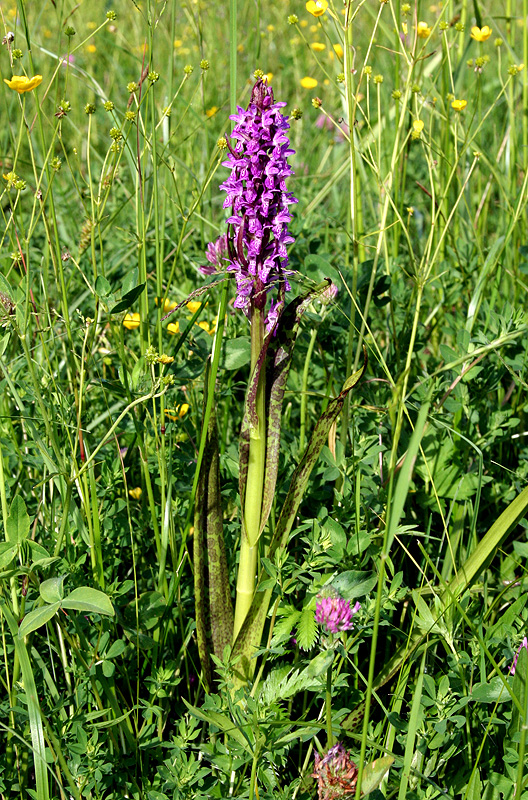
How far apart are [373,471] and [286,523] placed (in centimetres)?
43

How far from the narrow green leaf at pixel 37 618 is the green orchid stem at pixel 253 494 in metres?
0.38

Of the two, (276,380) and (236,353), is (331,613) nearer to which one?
(276,380)

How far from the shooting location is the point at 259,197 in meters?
1.16

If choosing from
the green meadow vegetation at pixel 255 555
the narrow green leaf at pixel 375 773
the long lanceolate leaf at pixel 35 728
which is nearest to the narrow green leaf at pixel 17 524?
the green meadow vegetation at pixel 255 555

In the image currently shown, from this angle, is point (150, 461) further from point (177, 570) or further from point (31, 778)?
point (31, 778)

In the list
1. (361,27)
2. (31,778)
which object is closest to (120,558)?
(31,778)

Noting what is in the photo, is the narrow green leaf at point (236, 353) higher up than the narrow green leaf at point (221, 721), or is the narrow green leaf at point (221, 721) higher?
the narrow green leaf at point (236, 353)

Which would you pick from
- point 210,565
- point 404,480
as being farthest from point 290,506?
point 404,480

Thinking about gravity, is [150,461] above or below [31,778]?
above

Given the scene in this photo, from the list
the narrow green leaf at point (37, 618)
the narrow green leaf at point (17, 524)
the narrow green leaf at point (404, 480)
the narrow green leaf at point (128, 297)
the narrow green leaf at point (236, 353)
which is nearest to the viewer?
the narrow green leaf at point (404, 480)

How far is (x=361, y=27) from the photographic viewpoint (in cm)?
459

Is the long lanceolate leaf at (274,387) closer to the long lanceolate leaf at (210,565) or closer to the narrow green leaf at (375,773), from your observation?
the long lanceolate leaf at (210,565)

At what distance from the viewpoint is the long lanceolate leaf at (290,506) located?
1209 mm

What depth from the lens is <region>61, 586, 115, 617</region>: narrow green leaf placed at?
3.23 feet
